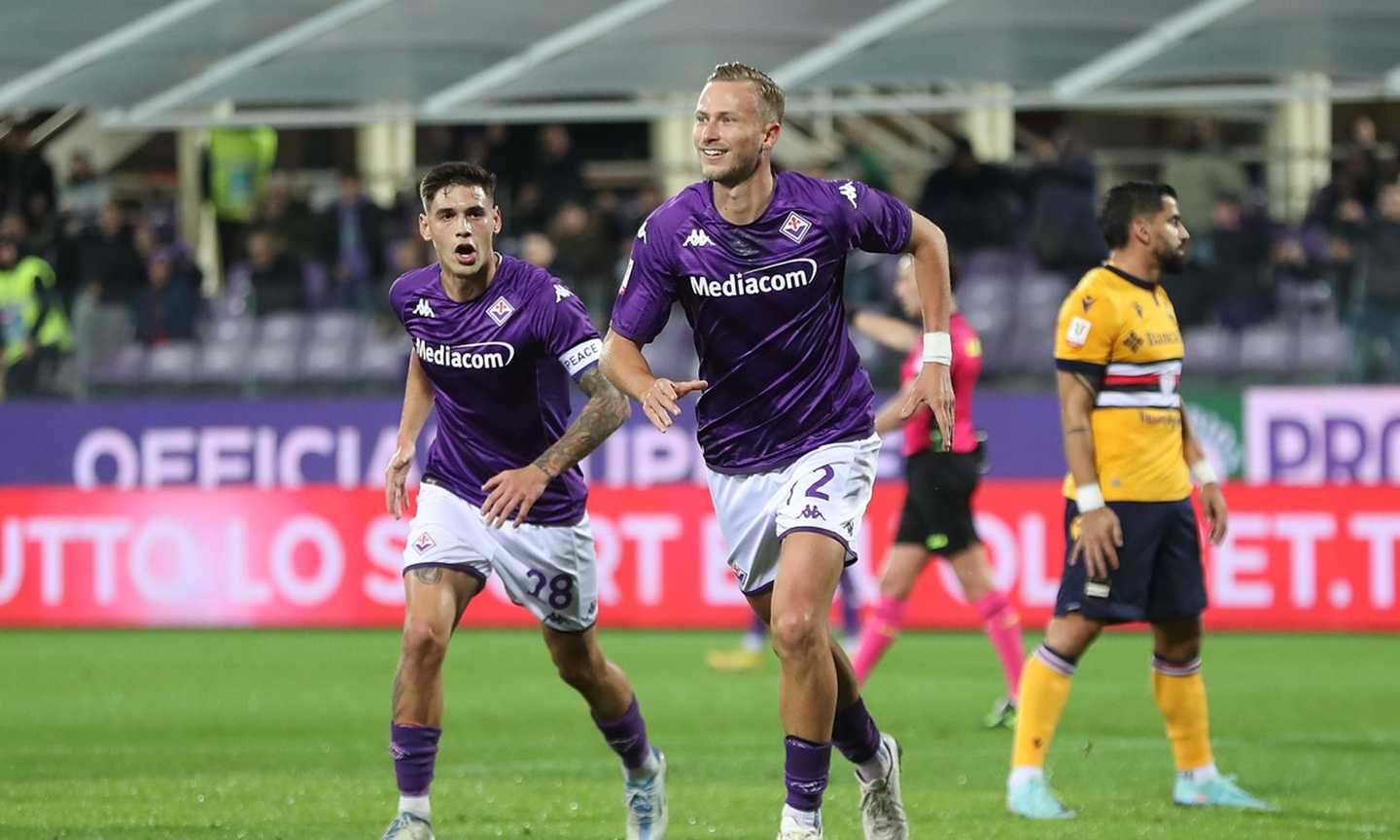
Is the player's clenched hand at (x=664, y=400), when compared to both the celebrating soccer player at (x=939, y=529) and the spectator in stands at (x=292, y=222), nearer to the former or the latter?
the celebrating soccer player at (x=939, y=529)

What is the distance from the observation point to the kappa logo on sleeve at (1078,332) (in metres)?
8.55

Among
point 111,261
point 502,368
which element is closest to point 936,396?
point 502,368

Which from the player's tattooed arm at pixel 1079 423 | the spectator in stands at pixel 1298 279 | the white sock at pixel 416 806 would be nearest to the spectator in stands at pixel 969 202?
the spectator in stands at pixel 1298 279

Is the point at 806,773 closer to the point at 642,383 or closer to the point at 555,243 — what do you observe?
the point at 642,383

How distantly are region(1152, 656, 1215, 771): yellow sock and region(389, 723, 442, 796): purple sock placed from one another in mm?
2861

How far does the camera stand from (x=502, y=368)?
795 cm

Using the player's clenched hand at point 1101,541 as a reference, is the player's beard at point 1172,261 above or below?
above

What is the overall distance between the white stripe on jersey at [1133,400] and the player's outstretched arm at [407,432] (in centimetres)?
247

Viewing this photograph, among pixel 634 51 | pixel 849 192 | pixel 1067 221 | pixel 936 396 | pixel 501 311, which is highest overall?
pixel 634 51

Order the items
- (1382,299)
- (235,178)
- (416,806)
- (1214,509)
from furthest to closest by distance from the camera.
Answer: (235,178)
(1382,299)
(1214,509)
(416,806)

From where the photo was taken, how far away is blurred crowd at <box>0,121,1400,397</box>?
19.9 metres

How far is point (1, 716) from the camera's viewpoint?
12320 mm

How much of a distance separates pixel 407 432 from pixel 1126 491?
264 centimetres

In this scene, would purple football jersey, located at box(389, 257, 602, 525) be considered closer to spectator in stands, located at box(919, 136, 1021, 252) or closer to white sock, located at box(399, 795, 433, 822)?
white sock, located at box(399, 795, 433, 822)
